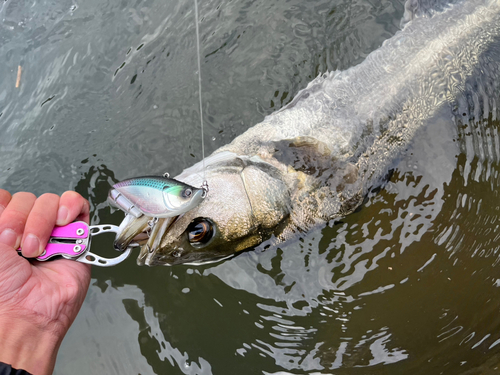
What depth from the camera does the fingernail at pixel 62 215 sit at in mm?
2446

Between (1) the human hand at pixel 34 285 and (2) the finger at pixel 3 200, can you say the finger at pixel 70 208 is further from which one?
(2) the finger at pixel 3 200

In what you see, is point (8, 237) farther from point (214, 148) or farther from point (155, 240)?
point (214, 148)

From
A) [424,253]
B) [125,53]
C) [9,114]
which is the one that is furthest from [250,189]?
[9,114]

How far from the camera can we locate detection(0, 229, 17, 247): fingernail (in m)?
2.27

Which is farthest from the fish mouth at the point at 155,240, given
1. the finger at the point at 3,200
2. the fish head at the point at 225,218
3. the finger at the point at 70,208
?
the finger at the point at 3,200

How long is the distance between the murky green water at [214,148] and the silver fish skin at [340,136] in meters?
0.41

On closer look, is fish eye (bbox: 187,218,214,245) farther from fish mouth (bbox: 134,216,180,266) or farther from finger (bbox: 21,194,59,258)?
finger (bbox: 21,194,59,258)

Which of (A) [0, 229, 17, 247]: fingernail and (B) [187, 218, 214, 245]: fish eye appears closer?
(A) [0, 229, 17, 247]: fingernail

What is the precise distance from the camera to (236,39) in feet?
14.3

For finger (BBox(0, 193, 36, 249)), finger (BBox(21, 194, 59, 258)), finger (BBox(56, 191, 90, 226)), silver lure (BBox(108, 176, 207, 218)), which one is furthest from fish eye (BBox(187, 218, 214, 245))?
finger (BBox(0, 193, 36, 249))

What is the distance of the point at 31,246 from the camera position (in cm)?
227

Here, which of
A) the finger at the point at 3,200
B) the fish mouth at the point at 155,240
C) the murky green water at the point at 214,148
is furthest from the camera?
the murky green water at the point at 214,148

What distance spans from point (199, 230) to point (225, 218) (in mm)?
223

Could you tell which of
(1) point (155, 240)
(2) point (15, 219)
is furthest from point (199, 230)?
(2) point (15, 219)
